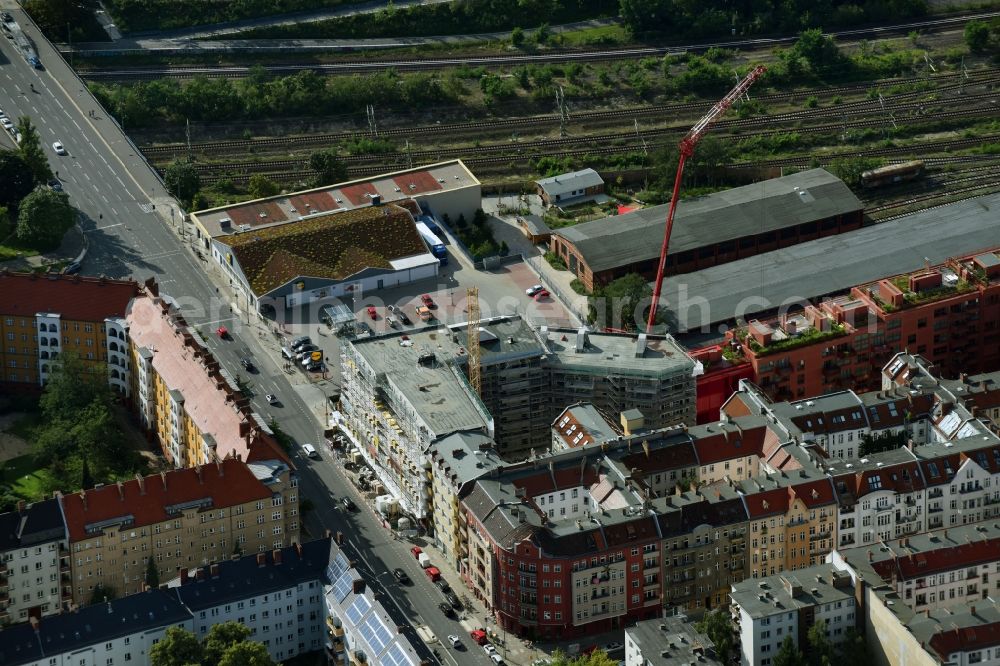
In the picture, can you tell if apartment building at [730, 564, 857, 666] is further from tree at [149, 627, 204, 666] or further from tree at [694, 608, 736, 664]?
tree at [149, 627, 204, 666]

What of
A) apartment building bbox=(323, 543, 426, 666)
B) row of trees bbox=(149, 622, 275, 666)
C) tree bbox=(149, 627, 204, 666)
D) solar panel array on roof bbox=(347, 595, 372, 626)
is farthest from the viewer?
solar panel array on roof bbox=(347, 595, 372, 626)

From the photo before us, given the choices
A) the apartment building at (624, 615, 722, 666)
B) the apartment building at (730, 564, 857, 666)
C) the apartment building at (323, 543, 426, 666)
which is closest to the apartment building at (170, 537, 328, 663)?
the apartment building at (323, 543, 426, 666)

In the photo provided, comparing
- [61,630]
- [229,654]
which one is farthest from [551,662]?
[61,630]

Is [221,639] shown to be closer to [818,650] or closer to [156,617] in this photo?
[156,617]

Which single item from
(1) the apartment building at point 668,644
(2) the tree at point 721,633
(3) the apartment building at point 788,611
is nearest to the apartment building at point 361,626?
(1) the apartment building at point 668,644

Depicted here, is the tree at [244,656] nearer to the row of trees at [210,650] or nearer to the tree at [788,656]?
the row of trees at [210,650]
